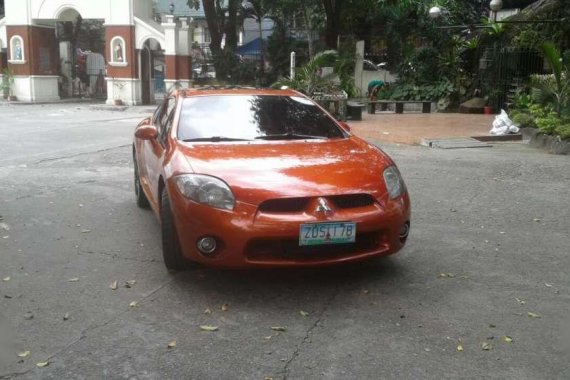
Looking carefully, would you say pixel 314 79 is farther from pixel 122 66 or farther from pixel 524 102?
pixel 122 66

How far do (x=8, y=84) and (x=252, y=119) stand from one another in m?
25.3

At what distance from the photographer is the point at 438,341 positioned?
3.68 m

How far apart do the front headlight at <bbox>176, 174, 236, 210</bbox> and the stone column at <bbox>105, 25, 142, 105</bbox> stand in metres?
23.0

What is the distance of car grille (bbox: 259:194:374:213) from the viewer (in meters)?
4.21

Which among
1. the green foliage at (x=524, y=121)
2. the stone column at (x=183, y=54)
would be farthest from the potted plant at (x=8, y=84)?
the green foliage at (x=524, y=121)

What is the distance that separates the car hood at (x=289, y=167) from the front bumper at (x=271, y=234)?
0.48 feet

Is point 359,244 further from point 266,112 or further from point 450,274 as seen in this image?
point 266,112

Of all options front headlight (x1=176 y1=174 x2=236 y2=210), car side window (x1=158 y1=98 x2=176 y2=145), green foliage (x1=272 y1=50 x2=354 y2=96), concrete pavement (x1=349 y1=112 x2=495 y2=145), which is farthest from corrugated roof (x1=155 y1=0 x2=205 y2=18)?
front headlight (x1=176 y1=174 x2=236 y2=210)

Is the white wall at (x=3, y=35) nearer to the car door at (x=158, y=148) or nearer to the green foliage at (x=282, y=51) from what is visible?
the green foliage at (x=282, y=51)

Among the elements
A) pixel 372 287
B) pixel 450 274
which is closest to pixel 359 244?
pixel 372 287

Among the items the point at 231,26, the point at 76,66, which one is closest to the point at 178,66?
the point at 231,26

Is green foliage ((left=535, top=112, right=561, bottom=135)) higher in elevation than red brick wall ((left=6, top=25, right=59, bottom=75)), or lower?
lower

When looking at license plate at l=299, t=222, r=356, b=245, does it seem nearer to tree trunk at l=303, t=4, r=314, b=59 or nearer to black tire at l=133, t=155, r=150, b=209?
black tire at l=133, t=155, r=150, b=209

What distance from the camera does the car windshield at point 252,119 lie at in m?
5.36
